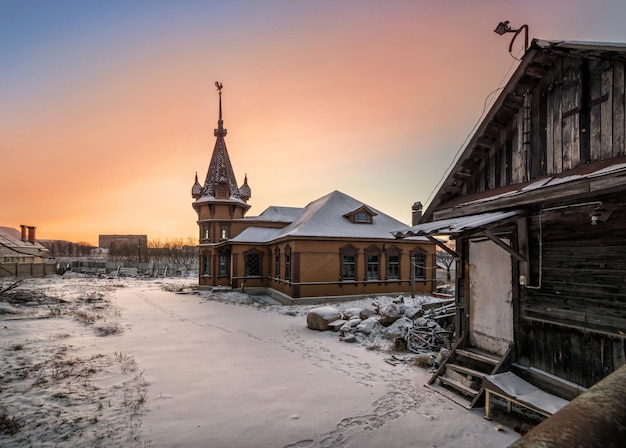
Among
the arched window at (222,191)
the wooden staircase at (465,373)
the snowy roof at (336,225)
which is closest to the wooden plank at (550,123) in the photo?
the wooden staircase at (465,373)

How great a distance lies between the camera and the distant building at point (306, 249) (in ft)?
67.4

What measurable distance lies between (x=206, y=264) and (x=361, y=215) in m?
14.4

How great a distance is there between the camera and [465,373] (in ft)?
24.1

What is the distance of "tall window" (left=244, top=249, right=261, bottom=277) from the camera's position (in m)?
25.7

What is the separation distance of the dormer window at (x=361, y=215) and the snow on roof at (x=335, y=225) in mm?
196

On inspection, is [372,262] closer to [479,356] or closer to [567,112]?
[479,356]

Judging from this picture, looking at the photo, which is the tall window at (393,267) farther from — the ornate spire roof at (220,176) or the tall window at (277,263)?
the ornate spire roof at (220,176)

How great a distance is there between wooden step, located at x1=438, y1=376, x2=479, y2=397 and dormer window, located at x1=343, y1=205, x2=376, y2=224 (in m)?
15.6

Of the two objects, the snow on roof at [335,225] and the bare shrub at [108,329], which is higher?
the snow on roof at [335,225]

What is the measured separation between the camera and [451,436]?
556 cm

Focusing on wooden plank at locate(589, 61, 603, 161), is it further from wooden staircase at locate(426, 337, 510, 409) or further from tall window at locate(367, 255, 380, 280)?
tall window at locate(367, 255, 380, 280)

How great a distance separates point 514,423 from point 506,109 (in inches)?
244

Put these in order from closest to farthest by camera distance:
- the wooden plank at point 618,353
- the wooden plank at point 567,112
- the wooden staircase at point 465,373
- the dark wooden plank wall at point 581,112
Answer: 1. the wooden plank at point 618,353
2. the dark wooden plank wall at point 581,112
3. the wooden plank at point 567,112
4. the wooden staircase at point 465,373

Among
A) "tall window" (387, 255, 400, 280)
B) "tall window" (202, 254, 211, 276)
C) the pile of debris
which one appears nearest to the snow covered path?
the pile of debris
